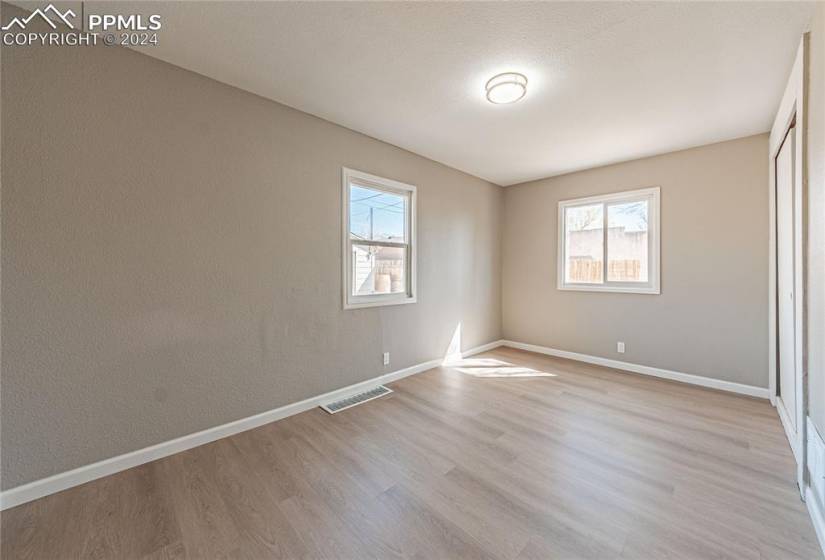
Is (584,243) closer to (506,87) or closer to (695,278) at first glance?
(695,278)

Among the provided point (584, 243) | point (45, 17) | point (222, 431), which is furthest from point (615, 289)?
point (45, 17)

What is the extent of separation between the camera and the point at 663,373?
3.69m

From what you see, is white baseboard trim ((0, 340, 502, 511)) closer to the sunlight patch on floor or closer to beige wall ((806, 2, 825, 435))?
the sunlight patch on floor

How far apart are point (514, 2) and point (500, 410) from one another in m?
2.86

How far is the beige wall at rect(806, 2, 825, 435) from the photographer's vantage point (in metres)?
1.52

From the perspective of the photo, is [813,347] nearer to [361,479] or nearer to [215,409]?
[361,479]

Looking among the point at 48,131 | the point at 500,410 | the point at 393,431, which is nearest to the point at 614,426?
the point at 500,410

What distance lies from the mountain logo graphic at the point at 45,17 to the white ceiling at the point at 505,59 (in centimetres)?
37

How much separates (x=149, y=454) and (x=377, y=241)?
248cm

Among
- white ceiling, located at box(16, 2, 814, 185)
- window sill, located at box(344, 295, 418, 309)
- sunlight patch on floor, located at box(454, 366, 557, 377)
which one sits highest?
white ceiling, located at box(16, 2, 814, 185)

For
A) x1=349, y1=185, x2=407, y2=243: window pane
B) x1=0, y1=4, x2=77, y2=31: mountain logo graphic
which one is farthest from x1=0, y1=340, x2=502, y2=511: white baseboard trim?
x1=0, y1=4, x2=77, y2=31: mountain logo graphic

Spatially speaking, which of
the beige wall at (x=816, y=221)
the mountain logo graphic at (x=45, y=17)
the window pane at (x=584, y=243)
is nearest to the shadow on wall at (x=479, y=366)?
the window pane at (x=584, y=243)

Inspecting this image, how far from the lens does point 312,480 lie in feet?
6.25

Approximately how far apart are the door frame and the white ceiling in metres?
0.20
